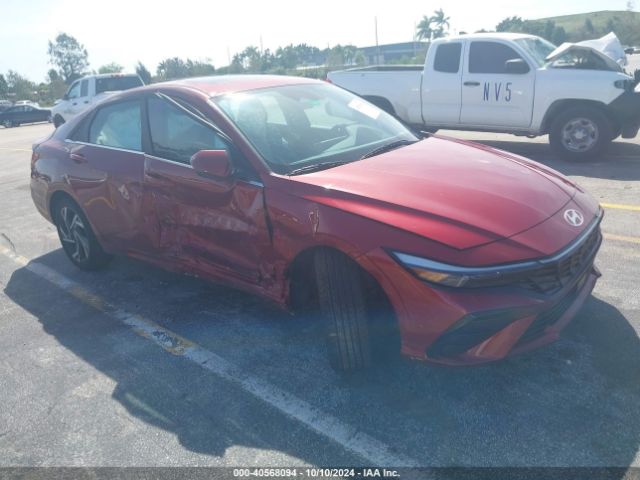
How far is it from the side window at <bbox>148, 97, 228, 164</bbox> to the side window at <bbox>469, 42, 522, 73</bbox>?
6264 millimetres

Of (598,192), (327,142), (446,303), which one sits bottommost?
(598,192)

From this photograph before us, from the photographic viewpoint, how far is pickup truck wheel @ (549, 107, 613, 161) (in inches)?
308

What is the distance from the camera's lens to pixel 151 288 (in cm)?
468

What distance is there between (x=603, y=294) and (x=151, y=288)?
3.44m

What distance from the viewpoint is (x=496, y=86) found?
28.6 feet

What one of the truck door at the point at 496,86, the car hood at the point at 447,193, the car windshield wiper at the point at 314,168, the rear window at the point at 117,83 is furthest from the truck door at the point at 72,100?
the car hood at the point at 447,193

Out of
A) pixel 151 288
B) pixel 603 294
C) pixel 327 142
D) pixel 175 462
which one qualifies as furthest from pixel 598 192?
pixel 175 462

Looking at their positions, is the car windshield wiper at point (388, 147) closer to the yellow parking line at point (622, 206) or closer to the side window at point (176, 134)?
the side window at point (176, 134)

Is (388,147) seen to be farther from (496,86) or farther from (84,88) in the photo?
(84,88)

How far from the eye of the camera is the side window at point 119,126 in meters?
4.28

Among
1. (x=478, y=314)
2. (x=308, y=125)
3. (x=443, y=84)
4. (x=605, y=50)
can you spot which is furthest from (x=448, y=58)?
(x=478, y=314)

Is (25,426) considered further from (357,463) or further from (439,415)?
(439,415)

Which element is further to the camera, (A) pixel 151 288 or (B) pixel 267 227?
(A) pixel 151 288

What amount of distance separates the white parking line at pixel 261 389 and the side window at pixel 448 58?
6852 millimetres
